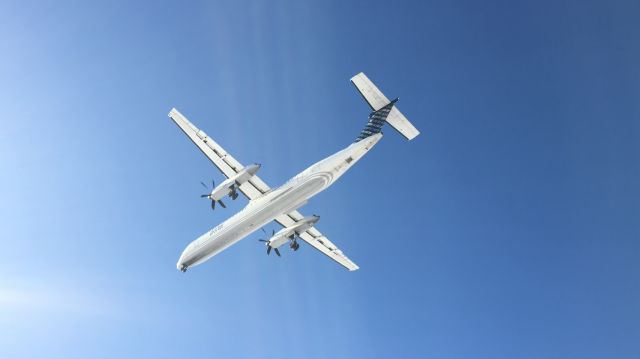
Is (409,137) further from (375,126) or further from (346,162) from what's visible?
(346,162)

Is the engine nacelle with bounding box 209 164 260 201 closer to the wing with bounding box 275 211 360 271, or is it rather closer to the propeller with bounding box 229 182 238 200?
the propeller with bounding box 229 182 238 200

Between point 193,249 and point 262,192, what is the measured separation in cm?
703

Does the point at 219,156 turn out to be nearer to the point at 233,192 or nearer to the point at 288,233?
the point at 233,192

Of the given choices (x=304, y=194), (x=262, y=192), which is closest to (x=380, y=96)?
(x=304, y=194)

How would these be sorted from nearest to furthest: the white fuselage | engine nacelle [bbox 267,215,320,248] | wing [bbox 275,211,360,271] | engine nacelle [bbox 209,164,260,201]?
the white fuselage → engine nacelle [bbox 209,164,260,201] → engine nacelle [bbox 267,215,320,248] → wing [bbox 275,211,360,271]

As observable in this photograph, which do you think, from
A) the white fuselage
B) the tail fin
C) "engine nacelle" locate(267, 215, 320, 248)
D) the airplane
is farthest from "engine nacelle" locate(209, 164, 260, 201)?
the tail fin

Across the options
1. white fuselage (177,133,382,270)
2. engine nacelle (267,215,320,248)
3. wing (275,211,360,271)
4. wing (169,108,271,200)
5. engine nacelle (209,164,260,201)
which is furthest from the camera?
wing (275,211,360,271)

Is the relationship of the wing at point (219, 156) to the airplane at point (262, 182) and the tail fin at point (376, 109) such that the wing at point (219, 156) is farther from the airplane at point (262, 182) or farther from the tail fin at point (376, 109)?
the tail fin at point (376, 109)

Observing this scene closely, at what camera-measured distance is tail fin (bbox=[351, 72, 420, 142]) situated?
39.6 metres

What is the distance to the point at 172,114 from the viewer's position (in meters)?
41.1

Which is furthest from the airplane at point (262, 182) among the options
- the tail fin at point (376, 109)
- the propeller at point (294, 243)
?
the propeller at point (294, 243)

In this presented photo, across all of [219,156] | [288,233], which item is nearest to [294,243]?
[288,233]

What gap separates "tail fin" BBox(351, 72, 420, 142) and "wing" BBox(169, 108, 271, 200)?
9.14 m

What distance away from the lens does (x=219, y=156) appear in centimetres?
4203
